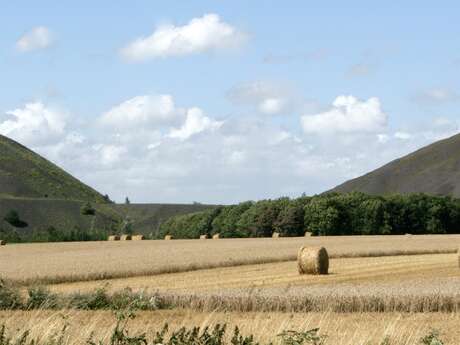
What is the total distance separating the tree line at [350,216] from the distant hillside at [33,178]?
2756 inches

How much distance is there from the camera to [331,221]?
8888 cm

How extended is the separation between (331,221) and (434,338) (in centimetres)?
7986

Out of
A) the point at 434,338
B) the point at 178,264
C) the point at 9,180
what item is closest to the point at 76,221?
the point at 9,180

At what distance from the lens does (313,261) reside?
35938 millimetres

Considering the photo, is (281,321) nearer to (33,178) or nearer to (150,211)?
(150,211)

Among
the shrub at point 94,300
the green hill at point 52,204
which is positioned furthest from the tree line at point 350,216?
the shrub at point 94,300

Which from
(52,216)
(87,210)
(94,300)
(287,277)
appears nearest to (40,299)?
(94,300)

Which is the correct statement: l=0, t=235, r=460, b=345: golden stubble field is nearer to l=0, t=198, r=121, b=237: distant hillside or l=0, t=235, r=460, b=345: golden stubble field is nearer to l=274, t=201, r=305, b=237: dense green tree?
l=274, t=201, r=305, b=237: dense green tree

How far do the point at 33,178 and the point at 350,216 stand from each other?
297ft

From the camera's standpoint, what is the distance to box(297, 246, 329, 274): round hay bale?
3597 cm

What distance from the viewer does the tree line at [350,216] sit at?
89.6 meters

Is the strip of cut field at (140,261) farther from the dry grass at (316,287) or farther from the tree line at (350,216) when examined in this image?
the tree line at (350,216)

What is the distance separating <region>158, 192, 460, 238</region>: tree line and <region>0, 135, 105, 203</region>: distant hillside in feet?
230

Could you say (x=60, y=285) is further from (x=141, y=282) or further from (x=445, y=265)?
(x=445, y=265)
